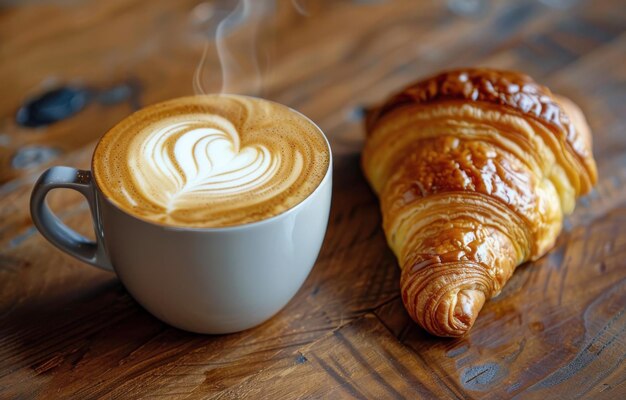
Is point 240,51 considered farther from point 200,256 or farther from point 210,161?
point 200,256

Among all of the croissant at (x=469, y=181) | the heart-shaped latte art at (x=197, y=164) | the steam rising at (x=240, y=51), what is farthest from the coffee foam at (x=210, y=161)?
the steam rising at (x=240, y=51)

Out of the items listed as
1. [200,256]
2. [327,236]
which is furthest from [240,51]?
[200,256]

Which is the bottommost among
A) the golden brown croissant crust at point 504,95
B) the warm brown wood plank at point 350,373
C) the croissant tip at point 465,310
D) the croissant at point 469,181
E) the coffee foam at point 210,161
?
the warm brown wood plank at point 350,373

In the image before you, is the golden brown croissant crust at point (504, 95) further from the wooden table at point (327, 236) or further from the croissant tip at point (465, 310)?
the croissant tip at point (465, 310)

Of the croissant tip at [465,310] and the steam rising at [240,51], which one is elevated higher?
the steam rising at [240,51]

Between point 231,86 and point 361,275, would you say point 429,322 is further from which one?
point 231,86

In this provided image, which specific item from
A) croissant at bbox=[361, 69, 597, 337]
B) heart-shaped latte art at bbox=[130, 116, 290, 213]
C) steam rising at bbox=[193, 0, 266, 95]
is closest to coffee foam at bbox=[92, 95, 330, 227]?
heart-shaped latte art at bbox=[130, 116, 290, 213]
